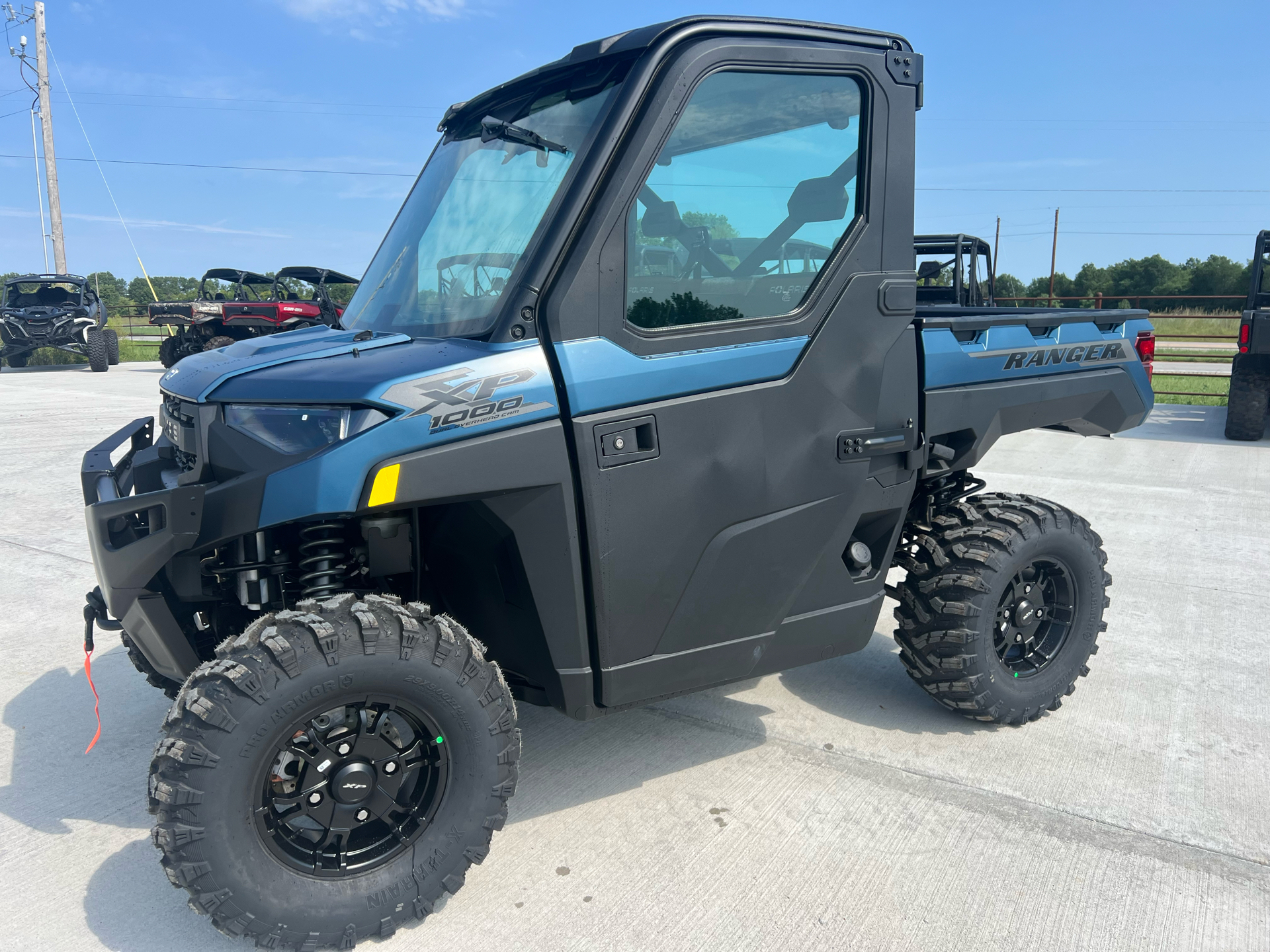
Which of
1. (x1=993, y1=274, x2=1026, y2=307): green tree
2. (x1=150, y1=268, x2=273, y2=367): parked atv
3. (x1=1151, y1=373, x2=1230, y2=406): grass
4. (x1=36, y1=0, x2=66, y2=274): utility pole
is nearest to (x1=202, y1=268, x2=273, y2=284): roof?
(x1=150, y1=268, x2=273, y2=367): parked atv

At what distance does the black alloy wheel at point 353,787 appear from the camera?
7.66 feet

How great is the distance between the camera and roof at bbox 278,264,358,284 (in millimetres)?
17047

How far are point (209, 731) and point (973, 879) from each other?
208cm

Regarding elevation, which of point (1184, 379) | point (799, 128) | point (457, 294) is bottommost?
point (1184, 379)

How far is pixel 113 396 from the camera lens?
581 inches

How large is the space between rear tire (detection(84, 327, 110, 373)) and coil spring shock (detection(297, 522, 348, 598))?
20456 millimetres

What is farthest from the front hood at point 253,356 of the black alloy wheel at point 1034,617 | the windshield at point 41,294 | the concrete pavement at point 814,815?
the windshield at point 41,294

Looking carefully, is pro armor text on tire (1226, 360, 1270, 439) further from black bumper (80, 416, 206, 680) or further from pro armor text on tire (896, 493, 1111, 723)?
black bumper (80, 416, 206, 680)

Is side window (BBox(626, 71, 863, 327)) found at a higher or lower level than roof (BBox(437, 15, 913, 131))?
lower

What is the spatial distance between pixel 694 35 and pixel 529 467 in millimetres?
1260

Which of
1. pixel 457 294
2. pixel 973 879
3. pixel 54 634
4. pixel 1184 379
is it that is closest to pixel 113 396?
pixel 54 634

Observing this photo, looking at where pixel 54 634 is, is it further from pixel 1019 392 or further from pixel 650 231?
pixel 1019 392

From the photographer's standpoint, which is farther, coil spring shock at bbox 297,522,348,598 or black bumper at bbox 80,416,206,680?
coil spring shock at bbox 297,522,348,598

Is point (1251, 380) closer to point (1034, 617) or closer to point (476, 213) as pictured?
point (1034, 617)
